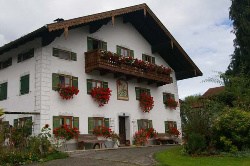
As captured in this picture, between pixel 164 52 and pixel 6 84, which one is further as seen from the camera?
pixel 164 52

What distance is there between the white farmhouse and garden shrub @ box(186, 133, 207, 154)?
21.6 ft

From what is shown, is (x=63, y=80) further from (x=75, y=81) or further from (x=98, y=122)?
Result: (x=98, y=122)

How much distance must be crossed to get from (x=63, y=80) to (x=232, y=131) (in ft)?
29.6

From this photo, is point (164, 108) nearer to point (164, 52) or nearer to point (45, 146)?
point (164, 52)

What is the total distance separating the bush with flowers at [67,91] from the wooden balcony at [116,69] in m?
1.83

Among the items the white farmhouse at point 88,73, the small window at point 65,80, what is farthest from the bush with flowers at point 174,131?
the small window at point 65,80

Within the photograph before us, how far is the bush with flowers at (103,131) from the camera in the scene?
57.1 ft

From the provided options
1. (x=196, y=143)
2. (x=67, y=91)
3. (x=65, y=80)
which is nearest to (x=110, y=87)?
(x=65, y=80)

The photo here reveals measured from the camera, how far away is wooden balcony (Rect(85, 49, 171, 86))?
17422 millimetres

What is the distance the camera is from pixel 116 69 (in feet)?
59.8

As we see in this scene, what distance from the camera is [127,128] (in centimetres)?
2008

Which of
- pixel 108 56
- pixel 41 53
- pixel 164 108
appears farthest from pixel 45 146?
pixel 164 108

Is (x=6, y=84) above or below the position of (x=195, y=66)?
below

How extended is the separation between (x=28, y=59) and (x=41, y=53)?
128cm
